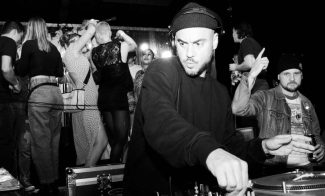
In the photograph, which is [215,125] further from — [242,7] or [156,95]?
[242,7]

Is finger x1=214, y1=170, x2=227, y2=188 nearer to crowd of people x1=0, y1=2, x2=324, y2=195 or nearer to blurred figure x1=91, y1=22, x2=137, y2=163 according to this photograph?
crowd of people x1=0, y1=2, x2=324, y2=195

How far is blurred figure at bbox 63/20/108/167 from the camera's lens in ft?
14.0

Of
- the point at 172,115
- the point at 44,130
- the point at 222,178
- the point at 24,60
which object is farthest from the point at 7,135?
the point at 222,178

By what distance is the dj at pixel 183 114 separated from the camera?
1324mm

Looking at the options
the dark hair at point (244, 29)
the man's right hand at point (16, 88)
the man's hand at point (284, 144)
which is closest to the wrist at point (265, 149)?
the man's hand at point (284, 144)

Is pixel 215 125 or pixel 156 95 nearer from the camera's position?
pixel 156 95

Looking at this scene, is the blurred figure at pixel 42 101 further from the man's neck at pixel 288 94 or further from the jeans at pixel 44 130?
the man's neck at pixel 288 94

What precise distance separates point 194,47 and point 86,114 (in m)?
3.35

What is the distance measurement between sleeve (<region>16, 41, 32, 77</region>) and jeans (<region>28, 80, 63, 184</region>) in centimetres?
20

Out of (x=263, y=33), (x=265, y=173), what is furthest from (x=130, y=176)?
(x=263, y=33)

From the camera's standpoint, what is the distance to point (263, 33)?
6.27m

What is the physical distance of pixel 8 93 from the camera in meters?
4.10

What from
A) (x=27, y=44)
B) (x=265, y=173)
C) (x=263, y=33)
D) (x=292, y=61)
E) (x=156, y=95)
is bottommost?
(x=265, y=173)

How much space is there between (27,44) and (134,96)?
215cm
